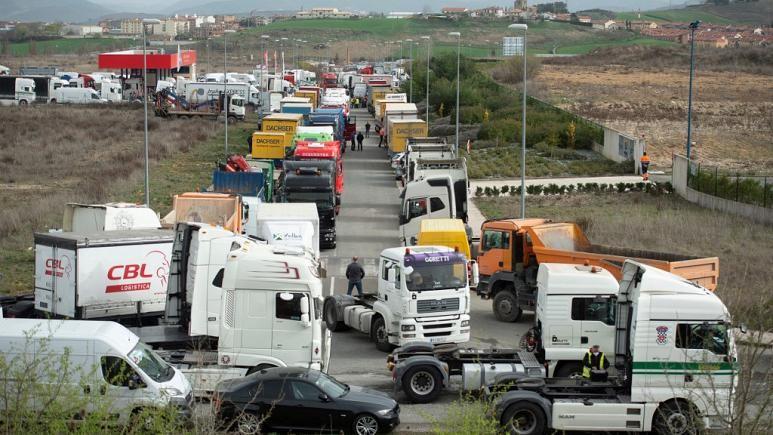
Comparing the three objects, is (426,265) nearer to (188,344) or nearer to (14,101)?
(188,344)

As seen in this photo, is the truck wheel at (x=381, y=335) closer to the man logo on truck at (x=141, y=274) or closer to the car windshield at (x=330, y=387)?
the man logo on truck at (x=141, y=274)

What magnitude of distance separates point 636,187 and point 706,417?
32966 mm

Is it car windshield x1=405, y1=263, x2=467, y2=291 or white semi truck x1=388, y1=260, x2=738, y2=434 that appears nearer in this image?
white semi truck x1=388, y1=260, x2=738, y2=434

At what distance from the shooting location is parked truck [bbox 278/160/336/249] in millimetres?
36906

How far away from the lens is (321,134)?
54.4 m

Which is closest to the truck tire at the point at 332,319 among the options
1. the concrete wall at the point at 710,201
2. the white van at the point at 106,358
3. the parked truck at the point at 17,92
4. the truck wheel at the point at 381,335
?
the truck wheel at the point at 381,335

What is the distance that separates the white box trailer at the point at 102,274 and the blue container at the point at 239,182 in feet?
44.0

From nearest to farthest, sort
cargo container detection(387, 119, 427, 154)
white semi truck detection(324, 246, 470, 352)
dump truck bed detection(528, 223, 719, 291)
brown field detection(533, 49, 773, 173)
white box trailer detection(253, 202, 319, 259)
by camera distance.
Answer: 1. white semi truck detection(324, 246, 470, 352)
2. dump truck bed detection(528, 223, 719, 291)
3. white box trailer detection(253, 202, 319, 259)
4. cargo container detection(387, 119, 427, 154)
5. brown field detection(533, 49, 773, 173)

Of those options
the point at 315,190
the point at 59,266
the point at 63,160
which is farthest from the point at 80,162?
the point at 59,266

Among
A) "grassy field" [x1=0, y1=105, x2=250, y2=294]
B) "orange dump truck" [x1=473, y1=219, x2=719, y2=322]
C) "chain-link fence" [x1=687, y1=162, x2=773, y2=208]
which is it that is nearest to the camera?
"orange dump truck" [x1=473, y1=219, x2=719, y2=322]

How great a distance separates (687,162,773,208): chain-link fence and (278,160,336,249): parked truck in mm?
15147

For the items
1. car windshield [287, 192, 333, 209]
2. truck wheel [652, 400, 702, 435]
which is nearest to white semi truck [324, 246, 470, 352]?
truck wheel [652, 400, 702, 435]

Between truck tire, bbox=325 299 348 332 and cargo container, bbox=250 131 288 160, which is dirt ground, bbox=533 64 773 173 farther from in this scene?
truck tire, bbox=325 299 348 332

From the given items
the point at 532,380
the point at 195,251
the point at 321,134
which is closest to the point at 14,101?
the point at 321,134
